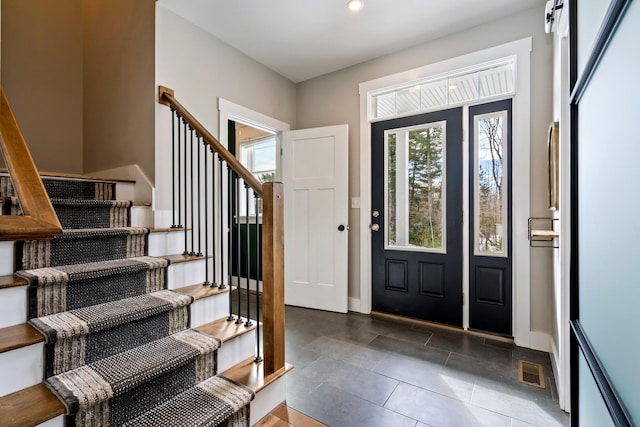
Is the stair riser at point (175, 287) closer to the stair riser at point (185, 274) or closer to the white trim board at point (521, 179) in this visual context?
the stair riser at point (185, 274)

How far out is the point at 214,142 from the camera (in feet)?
6.37

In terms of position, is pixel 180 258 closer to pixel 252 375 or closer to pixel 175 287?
pixel 175 287

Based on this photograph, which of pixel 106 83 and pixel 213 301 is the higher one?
pixel 106 83

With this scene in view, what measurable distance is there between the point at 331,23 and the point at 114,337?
2.77m

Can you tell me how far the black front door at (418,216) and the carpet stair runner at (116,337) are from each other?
80.9 inches

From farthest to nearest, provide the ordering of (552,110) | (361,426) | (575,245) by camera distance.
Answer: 1. (552,110)
2. (361,426)
3. (575,245)

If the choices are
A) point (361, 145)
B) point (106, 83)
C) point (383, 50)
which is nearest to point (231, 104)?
point (106, 83)

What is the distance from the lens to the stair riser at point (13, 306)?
126 centimetres

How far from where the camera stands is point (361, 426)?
1573 millimetres

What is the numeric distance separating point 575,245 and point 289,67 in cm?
318

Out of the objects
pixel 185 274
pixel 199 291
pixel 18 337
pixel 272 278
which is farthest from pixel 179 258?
pixel 18 337

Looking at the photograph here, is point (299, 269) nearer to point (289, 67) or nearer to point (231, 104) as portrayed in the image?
point (231, 104)

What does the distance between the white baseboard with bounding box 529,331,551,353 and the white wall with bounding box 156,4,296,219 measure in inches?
124

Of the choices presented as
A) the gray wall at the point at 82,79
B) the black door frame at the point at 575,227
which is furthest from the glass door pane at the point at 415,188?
the gray wall at the point at 82,79
